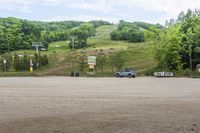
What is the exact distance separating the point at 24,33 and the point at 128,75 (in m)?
104

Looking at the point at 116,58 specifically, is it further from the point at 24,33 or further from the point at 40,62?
the point at 24,33

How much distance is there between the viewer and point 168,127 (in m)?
12.7

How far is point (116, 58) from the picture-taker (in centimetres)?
10775

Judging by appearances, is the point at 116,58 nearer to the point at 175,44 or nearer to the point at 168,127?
the point at 175,44

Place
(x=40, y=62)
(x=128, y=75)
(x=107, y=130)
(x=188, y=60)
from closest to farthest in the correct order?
(x=107, y=130) < (x=128, y=75) < (x=188, y=60) < (x=40, y=62)

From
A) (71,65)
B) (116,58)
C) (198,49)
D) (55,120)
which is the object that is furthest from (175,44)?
(55,120)

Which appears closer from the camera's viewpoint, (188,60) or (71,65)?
(188,60)

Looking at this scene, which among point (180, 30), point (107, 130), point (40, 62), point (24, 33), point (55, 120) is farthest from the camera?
point (24, 33)

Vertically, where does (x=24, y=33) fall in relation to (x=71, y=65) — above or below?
above

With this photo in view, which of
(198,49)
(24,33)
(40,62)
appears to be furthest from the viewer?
(24,33)

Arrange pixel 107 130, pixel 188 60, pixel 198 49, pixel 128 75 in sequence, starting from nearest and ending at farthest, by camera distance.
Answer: pixel 107 130 < pixel 128 75 < pixel 198 49 < pixel 188 60

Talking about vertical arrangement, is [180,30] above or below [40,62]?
above

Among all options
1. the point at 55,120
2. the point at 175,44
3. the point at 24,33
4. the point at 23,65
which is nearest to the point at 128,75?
the point at 175,44

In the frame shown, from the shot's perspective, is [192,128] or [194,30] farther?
[194,30]
